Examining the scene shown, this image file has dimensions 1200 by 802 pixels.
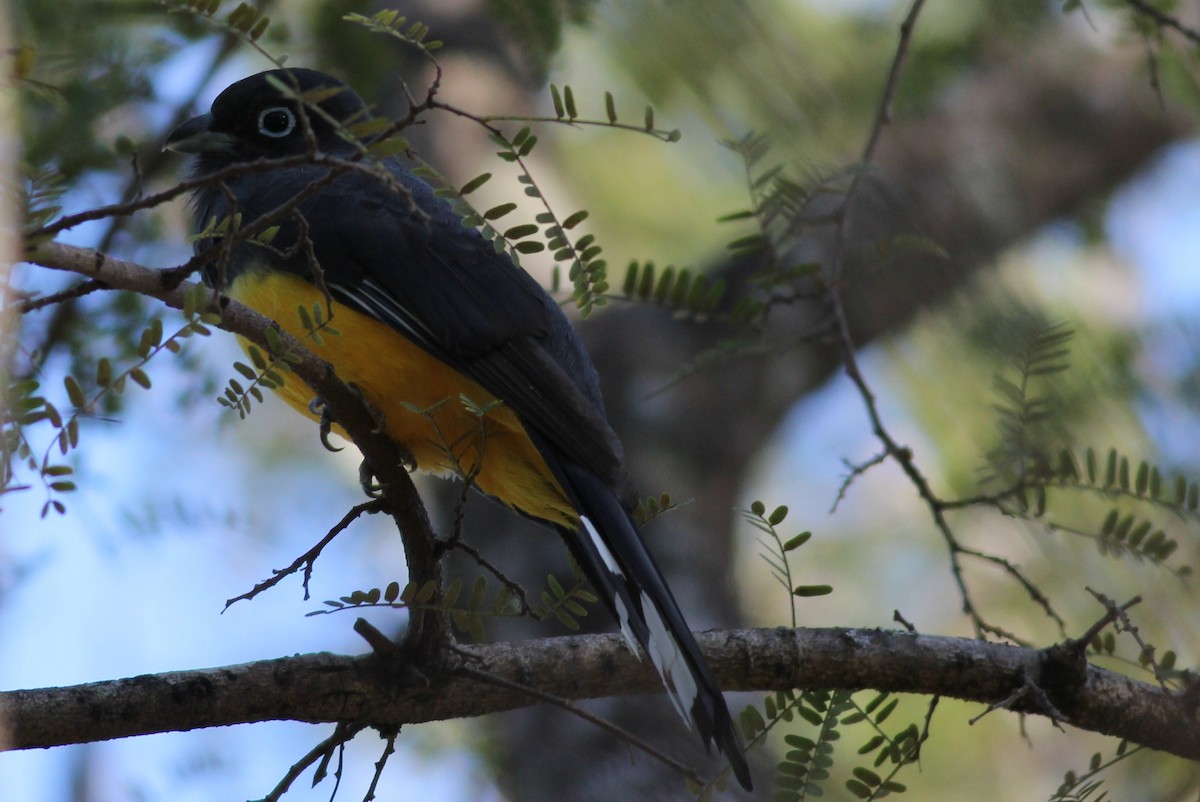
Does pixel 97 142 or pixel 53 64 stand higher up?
pixel 97 142

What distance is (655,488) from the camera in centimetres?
635

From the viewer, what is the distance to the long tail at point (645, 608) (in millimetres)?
2828

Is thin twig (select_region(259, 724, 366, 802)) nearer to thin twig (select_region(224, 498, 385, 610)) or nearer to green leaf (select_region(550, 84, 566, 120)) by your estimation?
thin twig (select_region(224, 498, 385, 610))

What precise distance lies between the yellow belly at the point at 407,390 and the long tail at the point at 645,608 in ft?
0.57

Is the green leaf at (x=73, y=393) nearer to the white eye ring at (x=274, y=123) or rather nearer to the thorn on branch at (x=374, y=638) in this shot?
the thorn on branch at (x=374, y=638)

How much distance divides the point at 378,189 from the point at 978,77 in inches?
206

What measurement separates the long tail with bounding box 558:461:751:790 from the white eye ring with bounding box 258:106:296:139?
175 cm

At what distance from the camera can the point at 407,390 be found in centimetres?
356

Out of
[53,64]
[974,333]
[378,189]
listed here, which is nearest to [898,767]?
[974,333]

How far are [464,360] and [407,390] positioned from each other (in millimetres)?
204

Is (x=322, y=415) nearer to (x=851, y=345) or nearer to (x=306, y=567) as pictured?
(x=306, y=567)

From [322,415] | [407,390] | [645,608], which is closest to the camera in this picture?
[645,608]

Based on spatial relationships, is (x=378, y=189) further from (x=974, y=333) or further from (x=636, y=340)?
(x=636, y=340)

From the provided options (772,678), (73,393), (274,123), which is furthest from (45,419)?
(274,123)
